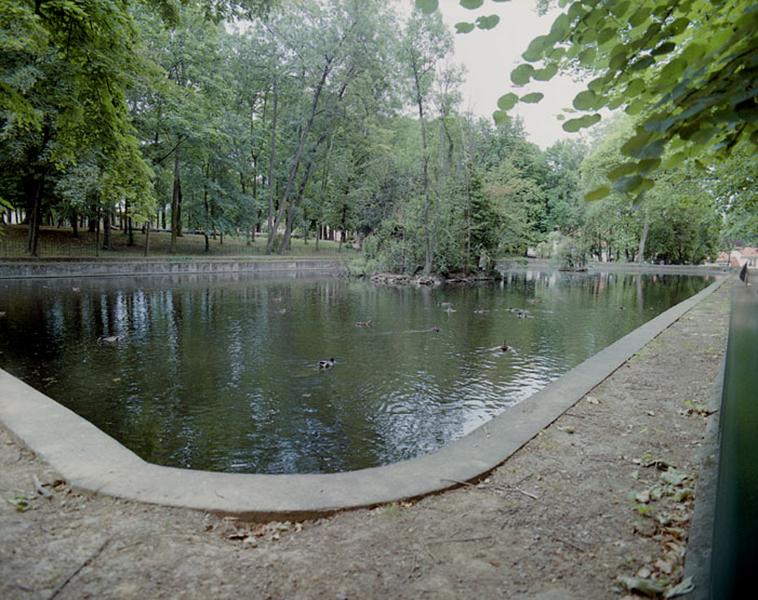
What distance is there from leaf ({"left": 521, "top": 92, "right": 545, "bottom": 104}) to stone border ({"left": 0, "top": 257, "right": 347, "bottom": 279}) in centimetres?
2567

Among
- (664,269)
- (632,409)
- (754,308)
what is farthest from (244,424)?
(664,269)

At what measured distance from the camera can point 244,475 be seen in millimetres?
3369

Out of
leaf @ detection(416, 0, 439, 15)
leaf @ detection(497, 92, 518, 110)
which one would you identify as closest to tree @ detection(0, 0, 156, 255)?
leaf @ detection(416, 0, 439, 15)

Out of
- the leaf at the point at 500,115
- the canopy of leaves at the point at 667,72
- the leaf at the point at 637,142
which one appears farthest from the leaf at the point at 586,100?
the leaf at the point at 637,142

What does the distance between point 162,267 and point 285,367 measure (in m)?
22.3

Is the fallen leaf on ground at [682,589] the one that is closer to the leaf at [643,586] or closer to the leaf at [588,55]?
the leaf at [643,586]

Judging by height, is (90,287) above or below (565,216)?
below

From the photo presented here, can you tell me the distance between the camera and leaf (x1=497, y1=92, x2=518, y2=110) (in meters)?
2.24

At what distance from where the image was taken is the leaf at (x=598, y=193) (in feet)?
5.63

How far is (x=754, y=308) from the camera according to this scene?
47.4 ft

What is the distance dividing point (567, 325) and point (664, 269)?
39142mm

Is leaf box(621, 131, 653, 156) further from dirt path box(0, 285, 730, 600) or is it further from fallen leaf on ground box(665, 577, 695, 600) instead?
dirt path box(0, 285, 730, 600)

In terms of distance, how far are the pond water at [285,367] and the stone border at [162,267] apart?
701cm

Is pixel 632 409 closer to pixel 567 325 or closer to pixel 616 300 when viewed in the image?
pixel 567 325
